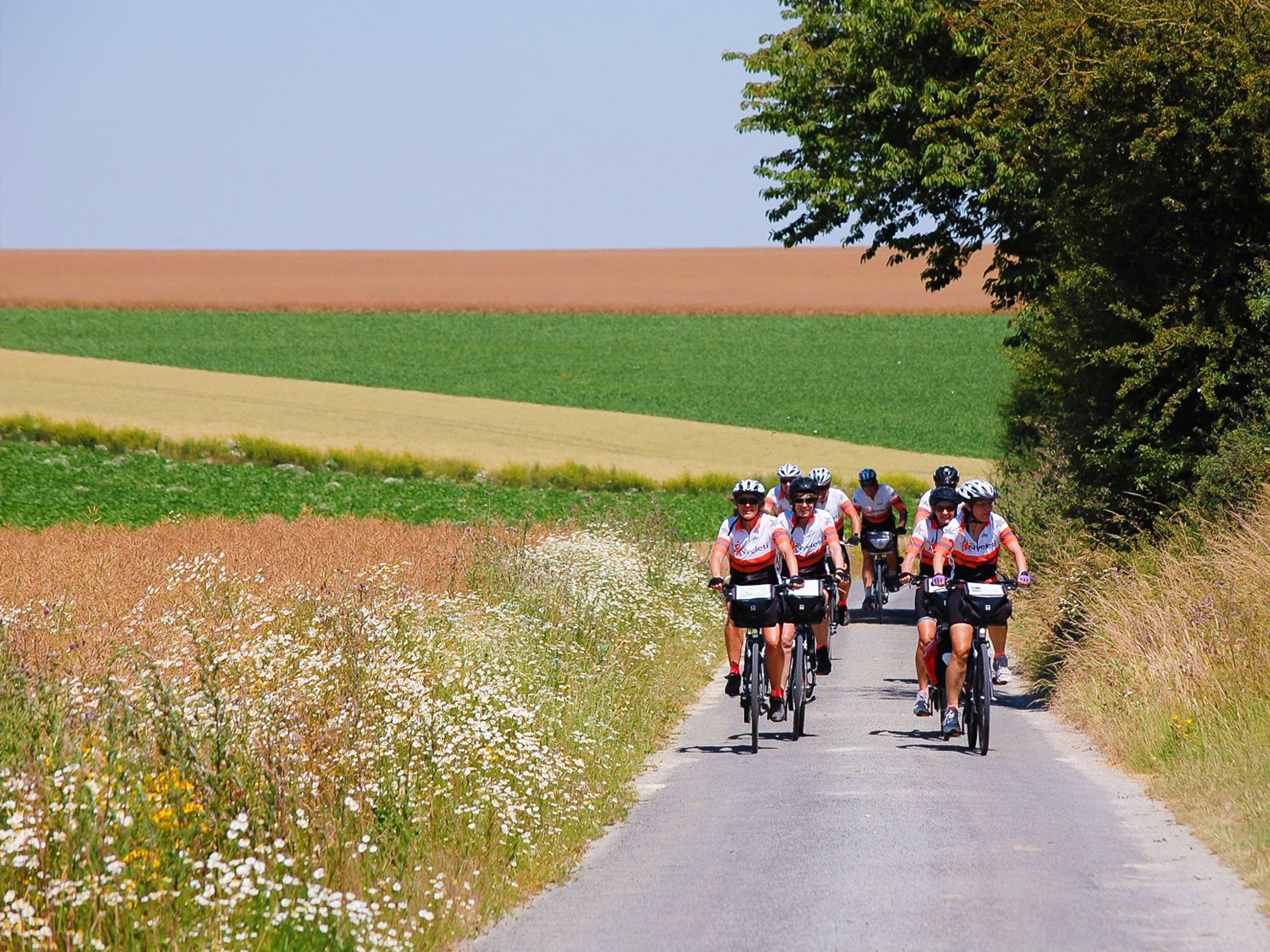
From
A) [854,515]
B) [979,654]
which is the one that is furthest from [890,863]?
[854,515]

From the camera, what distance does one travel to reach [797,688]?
483 inches

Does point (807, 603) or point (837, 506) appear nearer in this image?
point (807, 603)

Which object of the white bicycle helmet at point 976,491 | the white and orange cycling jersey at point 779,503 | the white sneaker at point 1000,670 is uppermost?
the white bicycle helmet at point 976,491

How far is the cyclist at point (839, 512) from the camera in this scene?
50.0 ft

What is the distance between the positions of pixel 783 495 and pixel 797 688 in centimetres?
374

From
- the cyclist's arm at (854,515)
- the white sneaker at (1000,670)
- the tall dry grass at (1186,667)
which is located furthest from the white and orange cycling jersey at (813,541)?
the cyclist's arm at (854,515)

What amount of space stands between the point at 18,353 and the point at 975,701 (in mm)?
55643

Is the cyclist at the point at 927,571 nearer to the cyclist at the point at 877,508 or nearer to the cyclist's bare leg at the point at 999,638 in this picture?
the cyclist's bare leg at the point at 999,638

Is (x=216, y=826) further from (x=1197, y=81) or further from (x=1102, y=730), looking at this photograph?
(x=1197, y=81)

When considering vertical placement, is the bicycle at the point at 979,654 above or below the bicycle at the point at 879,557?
above

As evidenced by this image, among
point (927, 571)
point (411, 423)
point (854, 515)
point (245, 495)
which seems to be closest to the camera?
point (927, 571)

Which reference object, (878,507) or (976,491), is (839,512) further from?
(976,491)

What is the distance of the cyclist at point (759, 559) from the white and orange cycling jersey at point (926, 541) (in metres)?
0.94

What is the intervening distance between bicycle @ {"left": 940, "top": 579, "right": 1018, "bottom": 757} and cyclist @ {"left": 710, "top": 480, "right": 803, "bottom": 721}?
1.19 meters
